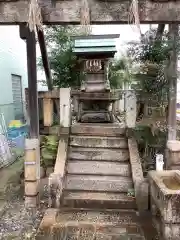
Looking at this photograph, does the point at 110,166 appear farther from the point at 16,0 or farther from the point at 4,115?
the point at 4,115

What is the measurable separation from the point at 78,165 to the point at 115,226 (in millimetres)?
1849

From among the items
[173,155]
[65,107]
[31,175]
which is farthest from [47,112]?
[173,155]

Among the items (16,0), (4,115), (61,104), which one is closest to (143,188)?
(61,104)

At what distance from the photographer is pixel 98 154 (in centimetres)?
627

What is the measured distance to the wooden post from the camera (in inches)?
292

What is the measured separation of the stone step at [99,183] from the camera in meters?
5.60

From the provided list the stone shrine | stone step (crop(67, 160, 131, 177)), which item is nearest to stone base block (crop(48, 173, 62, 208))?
stone step (crop(67, 160, 131, 177))

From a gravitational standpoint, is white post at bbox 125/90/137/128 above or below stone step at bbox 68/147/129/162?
above

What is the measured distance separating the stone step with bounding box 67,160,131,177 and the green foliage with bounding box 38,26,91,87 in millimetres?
4090

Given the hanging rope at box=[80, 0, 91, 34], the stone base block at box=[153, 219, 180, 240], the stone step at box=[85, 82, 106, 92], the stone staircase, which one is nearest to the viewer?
the hanging rope at box=[80, 0, 91, 34]

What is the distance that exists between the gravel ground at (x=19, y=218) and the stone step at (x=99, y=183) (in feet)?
2.29

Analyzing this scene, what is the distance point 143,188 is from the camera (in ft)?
17.2

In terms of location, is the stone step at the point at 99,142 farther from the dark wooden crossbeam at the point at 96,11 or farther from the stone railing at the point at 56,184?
the dark wooden crossbeam at the point at 96,11

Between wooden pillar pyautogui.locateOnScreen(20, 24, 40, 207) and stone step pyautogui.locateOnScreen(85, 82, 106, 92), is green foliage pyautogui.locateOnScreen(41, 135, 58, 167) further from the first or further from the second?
stone step pyautogui.locateOnScreen(85, 82, 106, 92)
